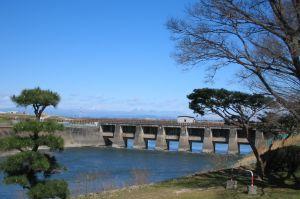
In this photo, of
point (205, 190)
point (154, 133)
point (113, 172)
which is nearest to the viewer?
point (205, 190)

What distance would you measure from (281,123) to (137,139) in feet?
210

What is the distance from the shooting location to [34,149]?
10875 millimetres

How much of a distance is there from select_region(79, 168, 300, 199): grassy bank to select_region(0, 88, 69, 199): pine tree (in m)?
4.53

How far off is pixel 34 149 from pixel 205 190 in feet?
21.8

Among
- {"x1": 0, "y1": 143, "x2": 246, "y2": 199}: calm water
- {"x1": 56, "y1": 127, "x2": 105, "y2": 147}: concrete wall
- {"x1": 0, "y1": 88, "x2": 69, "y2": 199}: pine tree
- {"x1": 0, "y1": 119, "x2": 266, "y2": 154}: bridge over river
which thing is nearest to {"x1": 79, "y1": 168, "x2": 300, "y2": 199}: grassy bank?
{"x1": 0, "y1": 143, "x2": 246, "y2": 199}: calm water

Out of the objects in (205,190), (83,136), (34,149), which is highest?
(34,149)

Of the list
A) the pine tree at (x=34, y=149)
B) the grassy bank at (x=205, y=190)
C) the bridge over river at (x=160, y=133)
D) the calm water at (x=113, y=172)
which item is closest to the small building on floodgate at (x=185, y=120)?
the bridge over river at (x=160, y=133)

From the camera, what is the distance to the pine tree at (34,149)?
35.0ft

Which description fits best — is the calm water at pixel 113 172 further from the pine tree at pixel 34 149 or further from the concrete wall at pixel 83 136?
the concrete wall at pixel 83 136

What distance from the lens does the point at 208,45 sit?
47.3 feet

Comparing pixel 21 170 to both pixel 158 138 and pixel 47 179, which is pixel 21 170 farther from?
pixel 158 138

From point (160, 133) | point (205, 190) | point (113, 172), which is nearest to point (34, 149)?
point (205, 190)

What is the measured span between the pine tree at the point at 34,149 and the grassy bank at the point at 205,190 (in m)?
4.53

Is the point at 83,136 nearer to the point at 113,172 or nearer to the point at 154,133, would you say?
the point at 154,133
